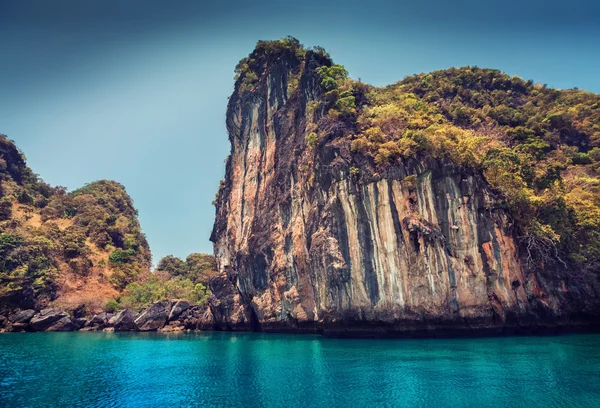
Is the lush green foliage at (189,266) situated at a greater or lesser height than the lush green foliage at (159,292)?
greater

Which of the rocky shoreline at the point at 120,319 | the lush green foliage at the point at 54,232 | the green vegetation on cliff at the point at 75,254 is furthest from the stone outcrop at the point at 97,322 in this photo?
the lush green foliage at the point at 54,232

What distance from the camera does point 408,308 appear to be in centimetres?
2866

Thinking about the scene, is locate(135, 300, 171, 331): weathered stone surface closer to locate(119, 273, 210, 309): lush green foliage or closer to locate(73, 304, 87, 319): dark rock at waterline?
locate(119, 273, 210, 309): lush green foliage

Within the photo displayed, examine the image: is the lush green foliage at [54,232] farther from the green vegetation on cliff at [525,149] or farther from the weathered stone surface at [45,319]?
the green vegetation on cliff at [525,149]

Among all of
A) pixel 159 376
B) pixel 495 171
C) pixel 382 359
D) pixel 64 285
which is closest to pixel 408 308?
pixel 382 359

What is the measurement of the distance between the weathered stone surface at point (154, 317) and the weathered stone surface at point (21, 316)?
503 inches

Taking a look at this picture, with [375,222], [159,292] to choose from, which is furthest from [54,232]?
[375,222]

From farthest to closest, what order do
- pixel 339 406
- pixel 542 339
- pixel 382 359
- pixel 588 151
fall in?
1. pixel 588 151
2. pixel 542 339
3. pixel 382 359
4. pixel 339 406

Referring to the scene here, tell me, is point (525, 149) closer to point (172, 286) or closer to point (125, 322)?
point (172, 286)

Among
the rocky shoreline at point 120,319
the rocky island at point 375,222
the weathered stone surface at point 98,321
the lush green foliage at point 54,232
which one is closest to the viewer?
the rocky island at point 375,222

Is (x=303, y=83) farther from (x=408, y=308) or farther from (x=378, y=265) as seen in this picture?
(x=408, y=308)

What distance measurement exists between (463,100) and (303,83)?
24.3m

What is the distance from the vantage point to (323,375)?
17953 mm

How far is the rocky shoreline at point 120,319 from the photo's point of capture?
44.2 m
